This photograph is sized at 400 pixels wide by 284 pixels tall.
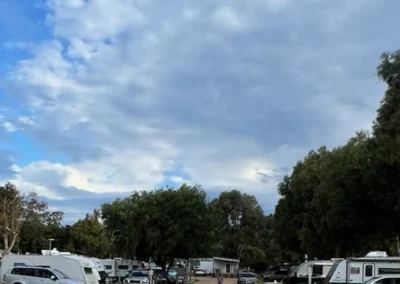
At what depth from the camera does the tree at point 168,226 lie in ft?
194

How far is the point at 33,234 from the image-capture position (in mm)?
104562

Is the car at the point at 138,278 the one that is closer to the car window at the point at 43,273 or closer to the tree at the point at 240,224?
the car window at the point at 43,273

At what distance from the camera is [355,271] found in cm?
3192

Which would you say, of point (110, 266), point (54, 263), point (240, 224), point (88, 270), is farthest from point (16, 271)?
point (240, 224)

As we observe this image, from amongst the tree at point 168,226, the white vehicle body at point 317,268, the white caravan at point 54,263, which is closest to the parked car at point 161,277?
the tree at point 168,226

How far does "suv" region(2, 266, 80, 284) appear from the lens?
104 ft

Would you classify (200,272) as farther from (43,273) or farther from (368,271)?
(368,271)

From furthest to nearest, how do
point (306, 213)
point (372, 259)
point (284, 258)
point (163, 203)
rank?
1. point (284, 258)
2. point (163, 203)
3. point (306, 213)
4. point (372, 259)

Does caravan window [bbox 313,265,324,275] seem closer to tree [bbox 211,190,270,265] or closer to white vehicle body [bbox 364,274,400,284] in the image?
white vehicle body [bbox 364,274,400,284]

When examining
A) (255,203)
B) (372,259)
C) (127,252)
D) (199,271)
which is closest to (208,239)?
(127,252)

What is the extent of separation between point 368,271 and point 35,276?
54.4ft

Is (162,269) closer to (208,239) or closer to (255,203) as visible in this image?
(208,239)

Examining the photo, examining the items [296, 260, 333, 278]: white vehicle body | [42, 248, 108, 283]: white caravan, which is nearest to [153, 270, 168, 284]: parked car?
[42, 248, 108, 283]: white caravan

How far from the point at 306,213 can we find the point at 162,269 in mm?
16725
